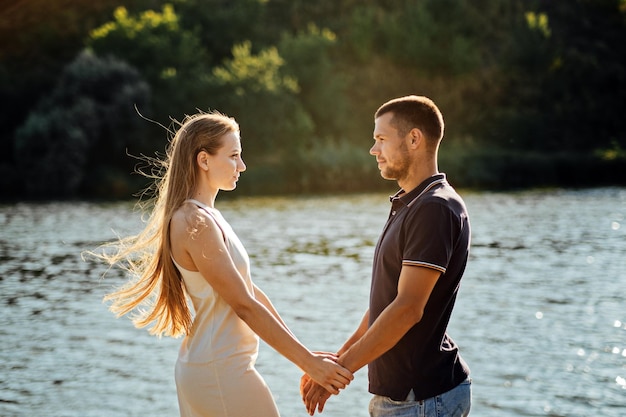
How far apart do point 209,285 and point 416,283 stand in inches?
36.5

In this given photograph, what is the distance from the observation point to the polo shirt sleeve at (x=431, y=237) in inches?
151

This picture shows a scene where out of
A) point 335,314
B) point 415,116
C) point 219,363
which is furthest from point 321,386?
point 335,314

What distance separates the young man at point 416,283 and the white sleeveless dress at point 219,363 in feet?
1.57

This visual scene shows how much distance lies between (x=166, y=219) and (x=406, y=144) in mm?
1109

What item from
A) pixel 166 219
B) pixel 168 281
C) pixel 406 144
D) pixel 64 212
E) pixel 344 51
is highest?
pixel 344 51

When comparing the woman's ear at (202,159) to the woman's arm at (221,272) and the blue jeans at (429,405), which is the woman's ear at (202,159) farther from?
the blue jeans at (429,405)

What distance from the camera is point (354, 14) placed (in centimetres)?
6819

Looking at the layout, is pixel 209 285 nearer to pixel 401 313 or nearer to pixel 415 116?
pixel 401 313

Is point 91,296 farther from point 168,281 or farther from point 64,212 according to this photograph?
point 64,212

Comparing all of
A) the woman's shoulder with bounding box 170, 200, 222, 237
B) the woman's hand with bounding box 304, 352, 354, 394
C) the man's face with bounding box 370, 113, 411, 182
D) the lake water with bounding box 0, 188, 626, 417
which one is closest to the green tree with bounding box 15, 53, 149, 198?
the lake water with bounding box 0, 188, 626, 417

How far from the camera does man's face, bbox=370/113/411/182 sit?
13.9 feet

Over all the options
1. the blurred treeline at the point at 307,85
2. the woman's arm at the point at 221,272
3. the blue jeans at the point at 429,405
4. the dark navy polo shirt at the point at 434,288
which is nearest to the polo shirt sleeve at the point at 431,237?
the dark navy polo shirt at the point at 434,288

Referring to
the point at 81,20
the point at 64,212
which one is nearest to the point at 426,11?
the point at 81,20

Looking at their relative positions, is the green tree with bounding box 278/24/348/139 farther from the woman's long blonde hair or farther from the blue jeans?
the blue jeans
